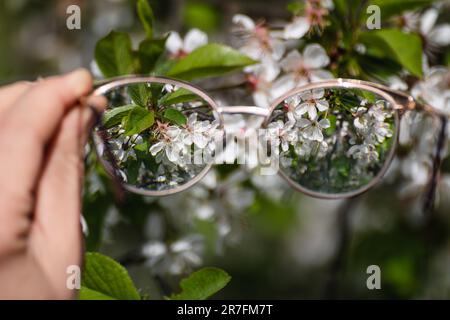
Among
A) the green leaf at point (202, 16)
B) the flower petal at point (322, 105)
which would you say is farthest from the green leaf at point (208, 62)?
the green leaf at point (202, 16)

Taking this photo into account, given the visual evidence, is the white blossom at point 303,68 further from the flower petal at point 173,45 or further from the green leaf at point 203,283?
the green leaf at point 203,283

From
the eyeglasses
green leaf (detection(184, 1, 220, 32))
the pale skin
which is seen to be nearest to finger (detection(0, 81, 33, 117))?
the pale skin

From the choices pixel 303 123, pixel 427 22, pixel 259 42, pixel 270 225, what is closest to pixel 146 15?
pixel 259 42

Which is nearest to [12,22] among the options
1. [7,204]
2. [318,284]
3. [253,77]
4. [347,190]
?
[318,284]

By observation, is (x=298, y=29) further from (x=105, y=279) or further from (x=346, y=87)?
(x=105, y=279)
